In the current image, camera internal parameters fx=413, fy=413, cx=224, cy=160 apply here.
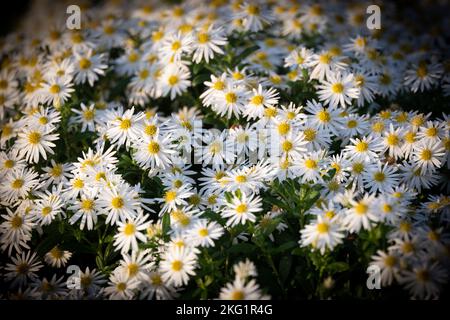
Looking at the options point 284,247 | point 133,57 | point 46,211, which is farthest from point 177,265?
point 133,57

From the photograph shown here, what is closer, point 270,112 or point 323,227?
point 323,227

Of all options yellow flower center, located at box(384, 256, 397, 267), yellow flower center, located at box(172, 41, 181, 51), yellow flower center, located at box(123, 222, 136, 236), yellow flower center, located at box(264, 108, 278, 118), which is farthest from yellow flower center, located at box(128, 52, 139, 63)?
yellow flower center, located at box(384, 256, 397, 267)

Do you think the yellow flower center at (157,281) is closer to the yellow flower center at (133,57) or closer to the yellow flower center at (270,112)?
the yellow flower center at (270,112)

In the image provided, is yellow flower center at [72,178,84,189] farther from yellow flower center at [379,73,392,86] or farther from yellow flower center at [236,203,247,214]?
yellow flower center at [379,73,392,86]

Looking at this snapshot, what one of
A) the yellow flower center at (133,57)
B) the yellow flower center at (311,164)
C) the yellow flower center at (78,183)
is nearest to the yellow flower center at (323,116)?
the yellow flower center at (311,164)

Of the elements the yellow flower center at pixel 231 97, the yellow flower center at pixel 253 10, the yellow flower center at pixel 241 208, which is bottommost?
the yellow flower center at pixel 241 208

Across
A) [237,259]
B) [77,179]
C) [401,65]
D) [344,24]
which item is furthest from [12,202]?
[344,24]

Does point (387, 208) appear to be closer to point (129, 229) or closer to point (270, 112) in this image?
point (270, 112)

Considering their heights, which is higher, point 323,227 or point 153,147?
point 153,147
